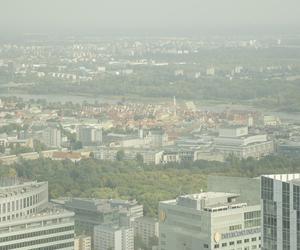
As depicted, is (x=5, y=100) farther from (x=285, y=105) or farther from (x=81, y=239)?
(x=81, y=239)

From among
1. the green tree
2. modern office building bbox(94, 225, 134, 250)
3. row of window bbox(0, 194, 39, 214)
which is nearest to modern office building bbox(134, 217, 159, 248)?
modern office building bbox(94, 225, 134, 250)

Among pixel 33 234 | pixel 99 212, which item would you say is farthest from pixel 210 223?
pixel 99 212

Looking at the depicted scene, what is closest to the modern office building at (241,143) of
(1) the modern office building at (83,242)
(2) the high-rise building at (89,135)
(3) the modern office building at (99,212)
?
(2) the high-rise building at (89,135)

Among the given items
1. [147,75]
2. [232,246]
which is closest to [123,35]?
[147,75]

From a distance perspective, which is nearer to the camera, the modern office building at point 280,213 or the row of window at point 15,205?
the modern office building at point 280,213

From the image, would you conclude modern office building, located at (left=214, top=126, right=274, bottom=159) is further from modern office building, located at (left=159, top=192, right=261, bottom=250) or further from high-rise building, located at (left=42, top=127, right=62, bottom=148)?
modern office building, located at (left=159, top=192, right=261, bottom=250)

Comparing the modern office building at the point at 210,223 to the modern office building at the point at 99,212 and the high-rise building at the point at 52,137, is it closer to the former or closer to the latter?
the modern office building at the point at 99,212

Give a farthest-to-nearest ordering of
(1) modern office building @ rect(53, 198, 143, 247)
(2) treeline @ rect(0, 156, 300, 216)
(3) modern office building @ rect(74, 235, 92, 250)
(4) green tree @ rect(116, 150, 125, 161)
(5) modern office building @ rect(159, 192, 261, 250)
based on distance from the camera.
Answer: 1. (4) green tree @ rect(116, 150, 125, 161)
2. (2) treeline @ rect(0, 156, 300, 216)
3. (1) modern office building @ rect(53, 198, 143, 247)
4. (3) modern office building @ rect(74, 235, 92, 250)
5. (5) modern office building @ rect(159, 192, 261, 250)
